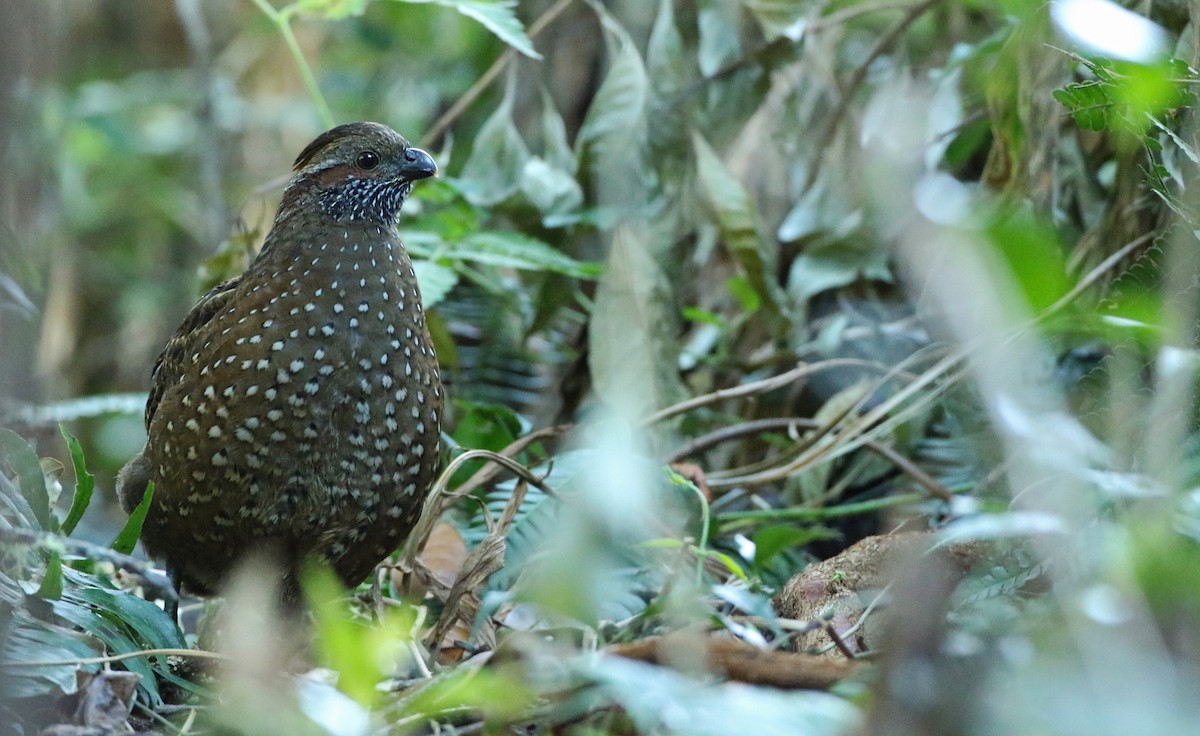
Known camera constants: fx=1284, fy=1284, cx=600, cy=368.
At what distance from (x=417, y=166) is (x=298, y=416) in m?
0.99

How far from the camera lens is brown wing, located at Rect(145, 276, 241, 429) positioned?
3.50m

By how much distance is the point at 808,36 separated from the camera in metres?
4.95

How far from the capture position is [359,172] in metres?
3.77

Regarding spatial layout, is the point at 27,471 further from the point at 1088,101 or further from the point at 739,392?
the point at 1088,101

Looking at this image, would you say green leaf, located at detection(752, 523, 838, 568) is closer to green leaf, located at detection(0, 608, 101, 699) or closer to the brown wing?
the brown wing

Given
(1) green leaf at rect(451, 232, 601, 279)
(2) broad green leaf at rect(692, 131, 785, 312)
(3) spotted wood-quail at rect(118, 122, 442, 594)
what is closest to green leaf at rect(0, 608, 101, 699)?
(3) spotted wood-quail at rect(118, 122, 442, 594)

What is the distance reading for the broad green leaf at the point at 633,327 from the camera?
4.34 m

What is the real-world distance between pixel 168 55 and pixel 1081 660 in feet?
37.5

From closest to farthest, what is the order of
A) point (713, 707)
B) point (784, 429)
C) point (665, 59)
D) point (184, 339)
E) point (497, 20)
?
point (713, 707) < point (184, 339) < point (497, 20) < point (784, 429) < point (665, 59)

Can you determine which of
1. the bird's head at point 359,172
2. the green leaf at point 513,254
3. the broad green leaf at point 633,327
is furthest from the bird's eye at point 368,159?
the broad green leaf at point 633,327

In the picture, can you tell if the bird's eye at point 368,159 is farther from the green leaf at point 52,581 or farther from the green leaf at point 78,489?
the green leaf at point 52,581

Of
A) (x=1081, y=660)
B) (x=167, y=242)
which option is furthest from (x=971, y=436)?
(x=167, y=242)

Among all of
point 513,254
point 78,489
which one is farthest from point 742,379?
point 78,489

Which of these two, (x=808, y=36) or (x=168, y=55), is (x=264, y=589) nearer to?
(x=808, y=36)
